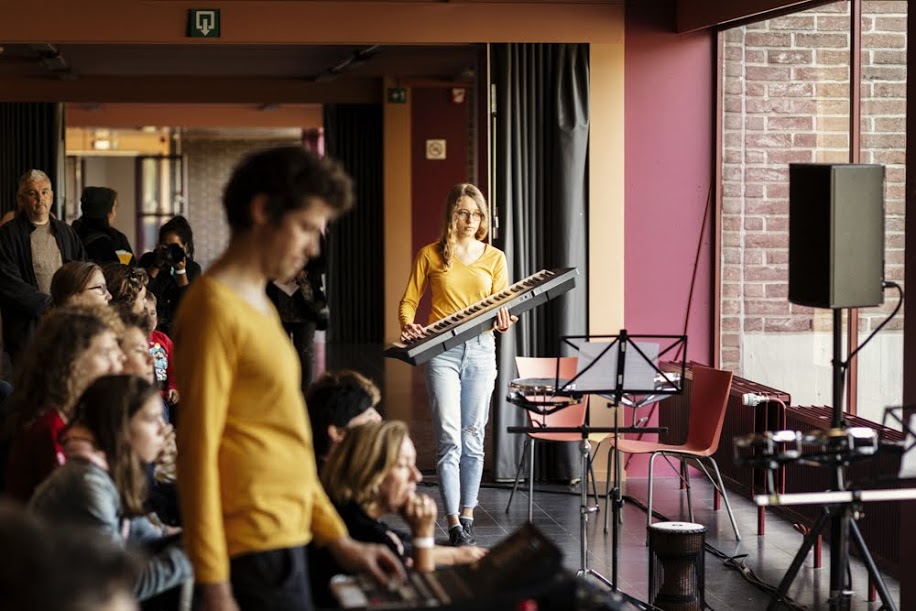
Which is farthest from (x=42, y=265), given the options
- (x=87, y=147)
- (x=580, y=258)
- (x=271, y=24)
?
(x=87, y=147)

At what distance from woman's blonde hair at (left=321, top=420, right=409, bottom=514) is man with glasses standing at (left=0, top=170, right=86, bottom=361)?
3951 mm

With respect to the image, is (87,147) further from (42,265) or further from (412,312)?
(412,312)

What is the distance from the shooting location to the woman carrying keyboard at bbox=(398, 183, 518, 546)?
588 centimetres

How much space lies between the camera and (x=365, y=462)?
3.18 meters

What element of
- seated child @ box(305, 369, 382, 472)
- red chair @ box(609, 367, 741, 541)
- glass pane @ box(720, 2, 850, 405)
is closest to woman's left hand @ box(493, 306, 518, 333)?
red chair @ box(609, 367, 741, 541)

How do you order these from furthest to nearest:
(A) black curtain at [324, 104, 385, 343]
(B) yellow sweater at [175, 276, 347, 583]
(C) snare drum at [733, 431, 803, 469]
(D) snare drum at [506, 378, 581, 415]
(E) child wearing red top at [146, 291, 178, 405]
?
1. (A) black curtain at [324, 104, 385, 343]
2. (E) child wearing red top at [146, 291, 178, 405]
3. (D) snare drum at [506, 378, 581, 415]
4. (C) snare drum at [733, 431, 803, 469]
5. (B) yellow sweater at [175, 276, 347, 583]

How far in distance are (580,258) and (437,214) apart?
784 centimetres

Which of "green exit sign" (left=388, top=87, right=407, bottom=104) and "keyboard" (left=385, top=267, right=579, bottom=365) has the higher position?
"green exit sign" (left=388, top=87, right=407, bottom=104)

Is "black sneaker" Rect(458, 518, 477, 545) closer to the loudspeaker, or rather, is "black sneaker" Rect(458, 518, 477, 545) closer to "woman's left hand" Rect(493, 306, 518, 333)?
"woman's left hand" Rect(493, 306, 518, 333)

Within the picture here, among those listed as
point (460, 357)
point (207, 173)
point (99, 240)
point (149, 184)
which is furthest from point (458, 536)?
point (149, 184)

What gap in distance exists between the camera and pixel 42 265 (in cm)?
700

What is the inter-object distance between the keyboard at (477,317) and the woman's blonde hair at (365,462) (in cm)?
220

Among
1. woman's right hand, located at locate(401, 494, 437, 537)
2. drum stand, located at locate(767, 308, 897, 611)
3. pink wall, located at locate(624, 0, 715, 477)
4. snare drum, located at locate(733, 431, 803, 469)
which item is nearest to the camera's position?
woman's right hand, located at locate(401, 494, 437, 537)

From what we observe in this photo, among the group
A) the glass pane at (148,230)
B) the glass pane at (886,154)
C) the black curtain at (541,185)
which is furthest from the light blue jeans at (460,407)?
the glass pane at (148,230)
